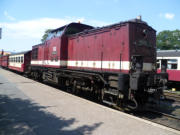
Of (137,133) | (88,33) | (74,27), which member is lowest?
(137,133)

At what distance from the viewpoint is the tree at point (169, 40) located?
52.1 metres

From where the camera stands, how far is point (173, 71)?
1373 cm

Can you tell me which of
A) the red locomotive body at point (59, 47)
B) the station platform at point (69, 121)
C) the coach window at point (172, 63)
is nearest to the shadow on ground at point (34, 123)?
the station platform at point (69, 121)

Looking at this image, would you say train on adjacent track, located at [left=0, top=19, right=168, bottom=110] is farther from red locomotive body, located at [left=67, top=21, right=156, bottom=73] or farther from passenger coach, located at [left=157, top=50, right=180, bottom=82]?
passenger coach, located at [left=157, top=50, right=180, bottom=82]

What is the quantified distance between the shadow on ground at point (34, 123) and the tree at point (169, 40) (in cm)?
5485

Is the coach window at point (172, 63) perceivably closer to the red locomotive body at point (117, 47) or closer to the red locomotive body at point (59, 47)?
the red locomotive body at point (117, 47)

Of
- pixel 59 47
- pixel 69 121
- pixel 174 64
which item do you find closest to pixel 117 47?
pixel 69 121

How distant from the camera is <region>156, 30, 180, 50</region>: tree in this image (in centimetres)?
5212

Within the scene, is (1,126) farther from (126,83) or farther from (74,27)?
(74,27)

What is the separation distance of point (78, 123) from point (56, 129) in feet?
2.30

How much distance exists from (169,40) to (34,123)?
191 ft

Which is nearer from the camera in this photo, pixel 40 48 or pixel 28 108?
pixel 28 108

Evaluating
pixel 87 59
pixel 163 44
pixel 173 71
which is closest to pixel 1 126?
pixel 87 59

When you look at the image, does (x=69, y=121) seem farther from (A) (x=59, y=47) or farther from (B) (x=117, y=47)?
(A) (x=59, y=47)
